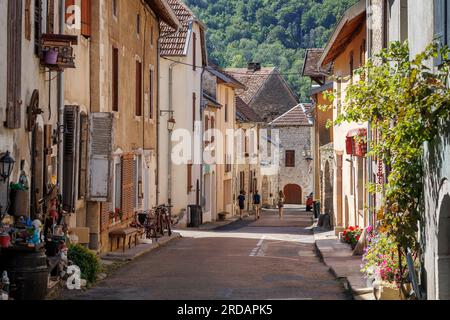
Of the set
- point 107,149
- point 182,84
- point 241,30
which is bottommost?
point 107,149

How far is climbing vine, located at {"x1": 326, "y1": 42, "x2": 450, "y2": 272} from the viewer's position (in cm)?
1155

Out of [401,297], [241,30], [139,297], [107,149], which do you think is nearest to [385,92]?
[401,297]

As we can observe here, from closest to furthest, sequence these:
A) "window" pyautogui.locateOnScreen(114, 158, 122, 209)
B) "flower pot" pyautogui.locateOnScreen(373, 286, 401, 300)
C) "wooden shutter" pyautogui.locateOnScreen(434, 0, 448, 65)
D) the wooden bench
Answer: "wooden shutter" pyautogui.locateOnScreen(434, 0, 448, 65)
"flower pot" pyautogui.locateOnScreen(373, 286, 401, 300)
the wooden bench
"window" pyautogui.locateOnScreen(114, 158, 122, 209)

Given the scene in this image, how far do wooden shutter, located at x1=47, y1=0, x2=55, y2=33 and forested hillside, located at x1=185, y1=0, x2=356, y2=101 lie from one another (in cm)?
10221

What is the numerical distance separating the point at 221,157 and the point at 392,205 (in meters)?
37.2

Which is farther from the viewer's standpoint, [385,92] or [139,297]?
[139,297]

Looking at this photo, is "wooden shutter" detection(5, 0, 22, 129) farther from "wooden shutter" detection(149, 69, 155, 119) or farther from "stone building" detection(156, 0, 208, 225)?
"stone building" detection(156, 0, 208, 225)

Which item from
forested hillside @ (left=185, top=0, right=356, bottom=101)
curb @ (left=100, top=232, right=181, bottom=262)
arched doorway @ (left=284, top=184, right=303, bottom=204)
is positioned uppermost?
forested hillside @ (left=185, top=0, right=356, bottom=101)

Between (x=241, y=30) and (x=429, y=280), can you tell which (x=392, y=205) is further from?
(x=241, y=30)

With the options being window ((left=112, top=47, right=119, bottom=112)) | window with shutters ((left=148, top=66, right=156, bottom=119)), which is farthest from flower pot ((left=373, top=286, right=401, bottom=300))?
window with shutters ((left=148, top=66, right=156, bottom=119))

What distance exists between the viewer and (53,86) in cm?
1791

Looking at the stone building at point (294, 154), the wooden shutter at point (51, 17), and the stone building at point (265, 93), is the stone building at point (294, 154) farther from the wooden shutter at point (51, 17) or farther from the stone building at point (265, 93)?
the wooden shutter at point (51, 17)

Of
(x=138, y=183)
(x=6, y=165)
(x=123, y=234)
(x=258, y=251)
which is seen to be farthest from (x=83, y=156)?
(x=138, y=183)

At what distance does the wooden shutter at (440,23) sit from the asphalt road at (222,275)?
5.15 m
